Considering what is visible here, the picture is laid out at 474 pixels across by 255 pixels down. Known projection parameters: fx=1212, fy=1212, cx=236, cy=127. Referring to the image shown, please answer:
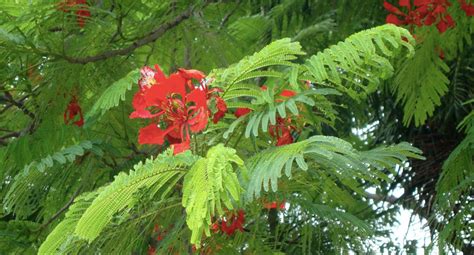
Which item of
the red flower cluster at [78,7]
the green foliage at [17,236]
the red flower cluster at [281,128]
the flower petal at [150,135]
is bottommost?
the red flower cluster at [281,128]

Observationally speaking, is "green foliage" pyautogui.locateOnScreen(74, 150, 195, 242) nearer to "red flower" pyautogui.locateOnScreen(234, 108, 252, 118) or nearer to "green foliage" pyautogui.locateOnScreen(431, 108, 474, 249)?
"red flower" pyautogui.locateOnScreen(234, 108, 252, 118)

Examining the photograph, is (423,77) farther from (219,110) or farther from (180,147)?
(180,147)

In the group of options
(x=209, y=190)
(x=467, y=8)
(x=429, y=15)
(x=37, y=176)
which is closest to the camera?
(x=209, y=190)

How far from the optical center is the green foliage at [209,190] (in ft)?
7.12

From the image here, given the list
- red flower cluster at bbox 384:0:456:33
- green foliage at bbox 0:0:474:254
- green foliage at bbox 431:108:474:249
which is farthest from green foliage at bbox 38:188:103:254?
red flower cluster at bbox 384:0:456:33

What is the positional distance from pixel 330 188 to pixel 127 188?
737 millimetres

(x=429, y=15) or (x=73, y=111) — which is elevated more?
(x=73, y=111)

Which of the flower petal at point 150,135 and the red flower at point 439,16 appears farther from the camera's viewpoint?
the red flower at point 439,16

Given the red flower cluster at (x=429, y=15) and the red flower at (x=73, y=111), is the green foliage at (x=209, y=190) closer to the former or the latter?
the red flower at (x=73, y=111)

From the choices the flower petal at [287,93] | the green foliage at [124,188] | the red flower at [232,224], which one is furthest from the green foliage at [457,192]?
the green foliage at [124,188]

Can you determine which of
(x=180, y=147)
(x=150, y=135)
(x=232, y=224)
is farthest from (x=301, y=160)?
(x=232, y=224)

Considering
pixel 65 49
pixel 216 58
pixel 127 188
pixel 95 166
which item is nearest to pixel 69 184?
pixel 95 166

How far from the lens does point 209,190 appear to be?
218cm

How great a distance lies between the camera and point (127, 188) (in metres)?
2.33
